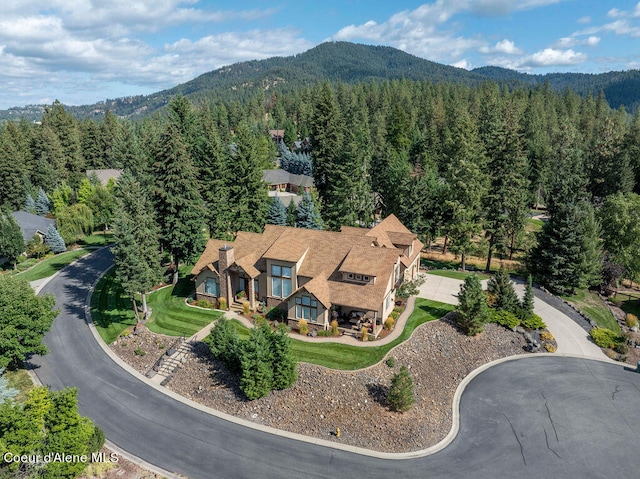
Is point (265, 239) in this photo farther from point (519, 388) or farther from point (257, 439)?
point (519, 388)

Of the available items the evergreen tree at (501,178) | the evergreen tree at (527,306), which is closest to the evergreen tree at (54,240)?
the evergreen tree at (501,178)

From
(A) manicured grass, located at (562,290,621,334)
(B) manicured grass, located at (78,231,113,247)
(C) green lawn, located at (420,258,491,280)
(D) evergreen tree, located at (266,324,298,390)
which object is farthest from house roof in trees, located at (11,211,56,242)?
(A) manicured grass, located at (562,290,621,334)

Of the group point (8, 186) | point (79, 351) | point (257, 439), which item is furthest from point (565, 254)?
point (8, 186)

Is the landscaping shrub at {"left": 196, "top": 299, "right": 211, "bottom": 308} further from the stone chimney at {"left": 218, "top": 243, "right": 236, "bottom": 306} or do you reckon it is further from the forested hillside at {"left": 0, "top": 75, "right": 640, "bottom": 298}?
the forested hillside at {"left": 0, "top": 75, "right": 640, "bottom": 298}

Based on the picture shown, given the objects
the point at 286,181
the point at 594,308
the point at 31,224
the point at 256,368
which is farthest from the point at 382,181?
the point at 31,224

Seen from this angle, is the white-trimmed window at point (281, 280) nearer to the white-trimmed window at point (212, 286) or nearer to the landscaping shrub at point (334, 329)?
the landscaping shrub at point (334, 329)
